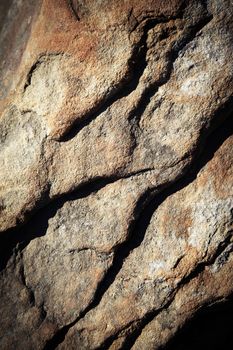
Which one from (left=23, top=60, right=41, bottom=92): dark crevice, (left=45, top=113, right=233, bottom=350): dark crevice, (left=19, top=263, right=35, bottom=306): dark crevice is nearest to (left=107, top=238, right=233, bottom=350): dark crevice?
(left=45, top=113, right=233, bottom=350): dark crevice

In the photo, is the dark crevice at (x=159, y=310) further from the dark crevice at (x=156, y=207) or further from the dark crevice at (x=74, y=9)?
the dark crevice at (x=74, y=9)

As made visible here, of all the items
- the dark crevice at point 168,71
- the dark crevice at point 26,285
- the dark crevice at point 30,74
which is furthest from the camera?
the dark crevice at point 26,285

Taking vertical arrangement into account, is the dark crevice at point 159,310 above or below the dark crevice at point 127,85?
below

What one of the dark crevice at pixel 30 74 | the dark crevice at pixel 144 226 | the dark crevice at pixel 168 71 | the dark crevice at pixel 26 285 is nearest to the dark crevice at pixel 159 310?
the dark crevice at pixel 144 226

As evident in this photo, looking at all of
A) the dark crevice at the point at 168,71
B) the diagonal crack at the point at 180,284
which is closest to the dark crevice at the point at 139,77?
the dark crevice at the point at 168,71

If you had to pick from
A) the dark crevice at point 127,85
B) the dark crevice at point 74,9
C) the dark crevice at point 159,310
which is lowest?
the dark crevice at point 159,310

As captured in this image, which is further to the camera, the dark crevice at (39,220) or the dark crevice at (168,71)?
the dark crevice at (39,220)

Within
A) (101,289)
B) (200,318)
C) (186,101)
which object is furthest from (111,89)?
(200,318)

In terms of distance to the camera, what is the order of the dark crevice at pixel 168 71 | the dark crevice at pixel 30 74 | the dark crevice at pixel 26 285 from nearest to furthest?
the dark crevice at pixel 168 71, the dark crevice at pixel 30 74, the dark crevice at pixel 26 285

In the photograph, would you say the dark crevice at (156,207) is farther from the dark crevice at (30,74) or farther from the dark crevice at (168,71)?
the dark crevice at (30,74)

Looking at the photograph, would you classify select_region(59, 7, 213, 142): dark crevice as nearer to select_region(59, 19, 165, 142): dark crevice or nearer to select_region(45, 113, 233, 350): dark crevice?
select_region(59, 19, 165, 142): dark crevice
